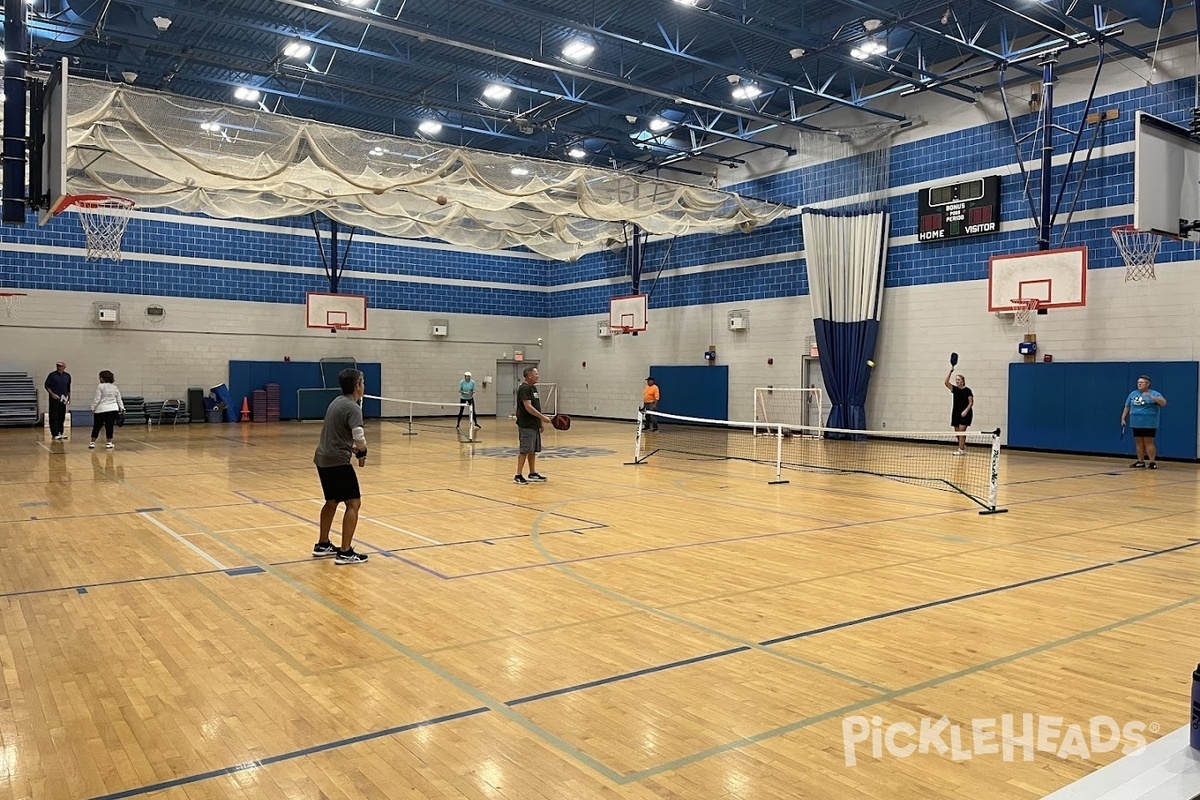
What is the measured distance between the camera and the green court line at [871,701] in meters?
3.68

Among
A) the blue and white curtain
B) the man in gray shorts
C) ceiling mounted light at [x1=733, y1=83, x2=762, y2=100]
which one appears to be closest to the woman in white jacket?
the man in gray shorts

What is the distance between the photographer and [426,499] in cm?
1176

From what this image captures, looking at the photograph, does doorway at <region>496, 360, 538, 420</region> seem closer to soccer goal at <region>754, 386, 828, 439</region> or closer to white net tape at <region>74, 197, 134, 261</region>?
soccer goal at <region>754, 386, 828, 439</region>

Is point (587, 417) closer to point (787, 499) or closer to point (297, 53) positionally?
point (297, 53)

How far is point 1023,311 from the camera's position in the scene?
1853 cm

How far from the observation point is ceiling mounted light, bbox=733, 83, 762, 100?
67.8 ft

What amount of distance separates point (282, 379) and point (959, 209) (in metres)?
21.4

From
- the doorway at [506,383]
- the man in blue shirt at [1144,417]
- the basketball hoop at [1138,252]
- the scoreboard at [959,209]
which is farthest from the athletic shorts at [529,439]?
the doorway at [506,383]

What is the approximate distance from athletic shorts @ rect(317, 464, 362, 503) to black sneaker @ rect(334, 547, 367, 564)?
0.54 m

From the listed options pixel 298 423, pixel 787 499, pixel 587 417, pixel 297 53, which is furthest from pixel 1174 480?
pixel 298 423

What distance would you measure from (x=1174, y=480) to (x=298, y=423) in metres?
24.1

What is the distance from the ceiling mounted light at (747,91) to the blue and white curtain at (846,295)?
11.8 ft

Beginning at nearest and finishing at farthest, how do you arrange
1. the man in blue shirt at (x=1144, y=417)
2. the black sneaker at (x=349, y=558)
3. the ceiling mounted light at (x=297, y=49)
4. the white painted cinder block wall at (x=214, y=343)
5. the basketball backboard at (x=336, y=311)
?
1. the black sneaker at (x=349, y=558)
2. the man in blue shirt at (x=1144, y=417)
3. the ceiling mounted light at (x=297, y=49)
4. the white painted cinder block wall at (x=214, y=343)
5. the basketball backboard at (x=336, y=311)

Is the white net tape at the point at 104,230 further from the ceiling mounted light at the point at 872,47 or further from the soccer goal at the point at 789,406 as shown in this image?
the soccer goal at the point at 789,406
